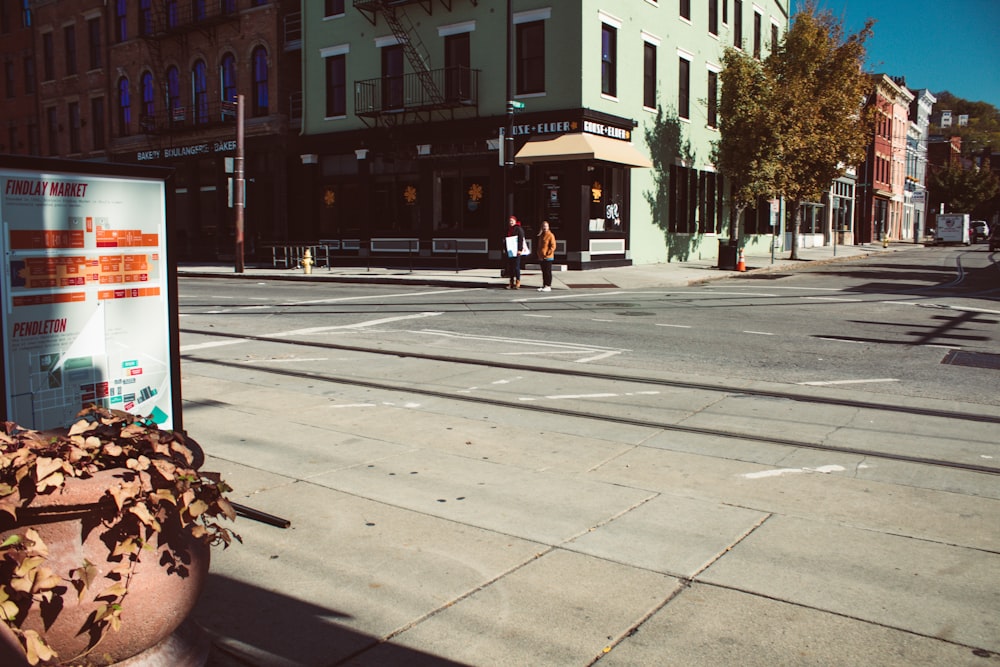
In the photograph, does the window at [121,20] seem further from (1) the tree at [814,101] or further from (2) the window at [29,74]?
(1) the tree at [814,101]

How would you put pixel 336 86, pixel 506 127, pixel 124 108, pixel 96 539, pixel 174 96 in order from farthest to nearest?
pixel 124 108
pixel 174 96
pixel 336 86
pixel 506 127
pixel 96 539

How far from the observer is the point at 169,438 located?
112 inches

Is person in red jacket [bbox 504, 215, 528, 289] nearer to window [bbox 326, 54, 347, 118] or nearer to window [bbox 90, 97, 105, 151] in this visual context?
window [bbox 326, 54, 347, 118]

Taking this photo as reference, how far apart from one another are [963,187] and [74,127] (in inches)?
3435

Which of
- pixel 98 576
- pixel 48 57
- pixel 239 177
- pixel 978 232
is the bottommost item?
pixel 98 576

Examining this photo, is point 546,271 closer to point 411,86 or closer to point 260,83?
point 411,86

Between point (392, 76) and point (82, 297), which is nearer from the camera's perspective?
point (82, 297)

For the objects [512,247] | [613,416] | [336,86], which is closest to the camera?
[613,416]

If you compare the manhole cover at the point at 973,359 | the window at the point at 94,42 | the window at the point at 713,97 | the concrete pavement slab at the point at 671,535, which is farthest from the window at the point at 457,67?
the concrete pavement slab at the point at 671,535

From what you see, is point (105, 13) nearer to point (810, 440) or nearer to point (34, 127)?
point (34, 127)

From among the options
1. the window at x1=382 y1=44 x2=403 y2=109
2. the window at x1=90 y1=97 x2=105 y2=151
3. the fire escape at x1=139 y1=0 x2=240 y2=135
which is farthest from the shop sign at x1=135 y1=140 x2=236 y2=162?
the window at x1=382 y1=44 x2=403 y2=109

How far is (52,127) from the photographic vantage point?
45406mm

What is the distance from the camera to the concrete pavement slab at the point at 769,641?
10.5 ft

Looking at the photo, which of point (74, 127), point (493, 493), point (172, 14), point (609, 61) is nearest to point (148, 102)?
point (172, 14)
